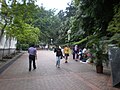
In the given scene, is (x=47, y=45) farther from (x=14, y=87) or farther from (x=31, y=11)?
(x=14, y=87)

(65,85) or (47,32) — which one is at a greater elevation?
(47,32)

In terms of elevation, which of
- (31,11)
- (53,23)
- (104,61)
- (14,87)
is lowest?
(14,87)

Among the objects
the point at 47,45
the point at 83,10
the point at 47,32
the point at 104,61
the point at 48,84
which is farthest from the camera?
the point at 47,45

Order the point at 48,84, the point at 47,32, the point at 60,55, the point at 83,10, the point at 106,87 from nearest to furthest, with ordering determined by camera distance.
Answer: the point at 106,87 < the point at 48,84 < the point at 60,55 < the point at 83,10 < the point at 47,32

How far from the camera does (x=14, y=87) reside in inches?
Answer: 386

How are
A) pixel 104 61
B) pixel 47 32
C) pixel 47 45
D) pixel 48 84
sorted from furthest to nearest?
pixel 47 45 → pixel 47 32 → pixel 104 61 → pixel 48 84

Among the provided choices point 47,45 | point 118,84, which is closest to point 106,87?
point 118,84

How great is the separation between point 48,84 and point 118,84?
115 inches

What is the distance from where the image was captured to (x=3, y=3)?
58.5 feet

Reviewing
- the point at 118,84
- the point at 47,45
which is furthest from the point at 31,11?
the point at 47,45

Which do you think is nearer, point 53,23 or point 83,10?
point 83,10

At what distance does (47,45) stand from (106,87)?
69.7m

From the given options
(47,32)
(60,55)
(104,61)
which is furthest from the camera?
(47,32)

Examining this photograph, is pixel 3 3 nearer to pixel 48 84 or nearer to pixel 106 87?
pixel 48 84
